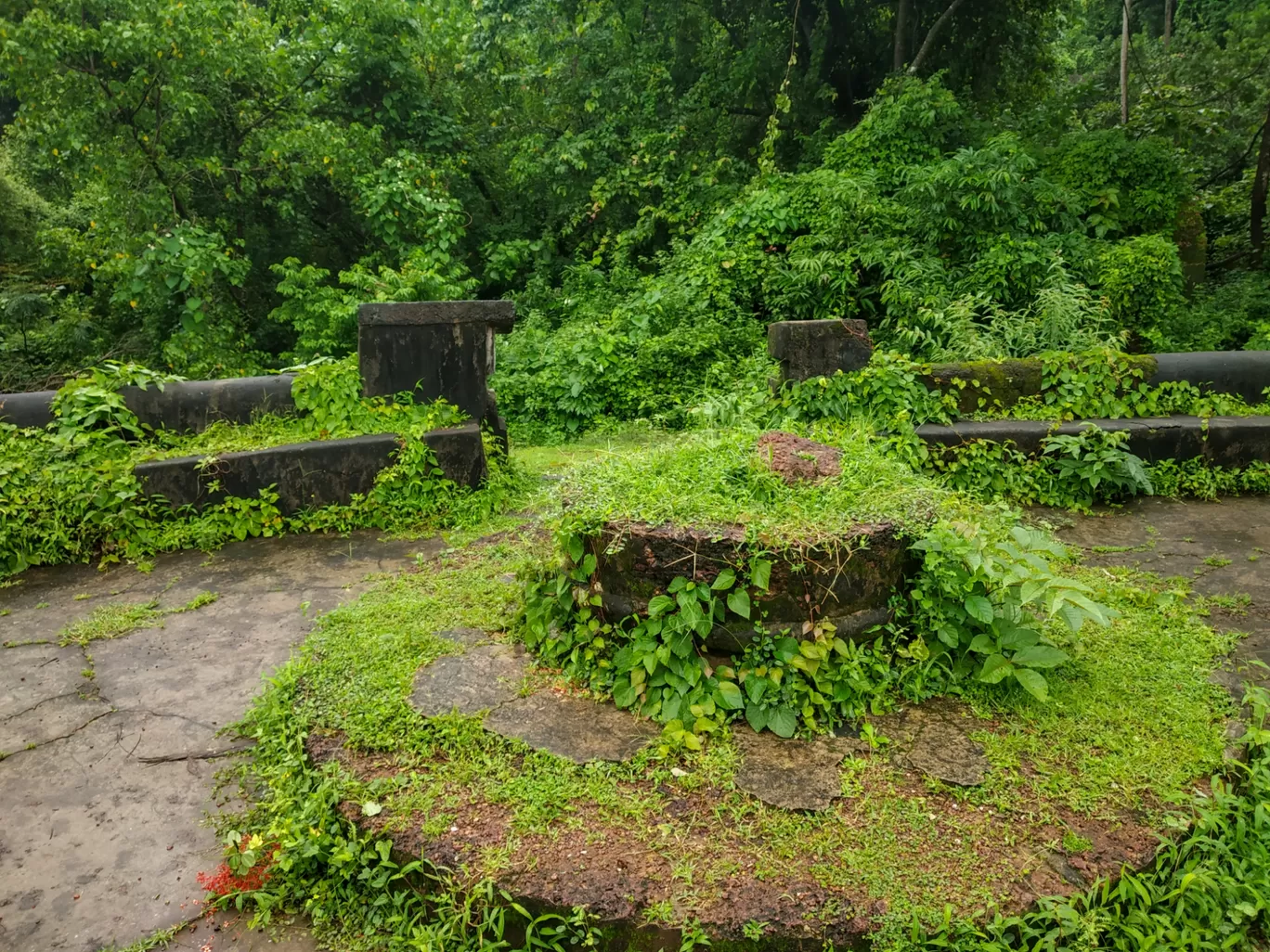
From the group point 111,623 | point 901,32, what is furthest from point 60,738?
point 901,32

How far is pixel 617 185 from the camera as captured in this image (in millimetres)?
10609

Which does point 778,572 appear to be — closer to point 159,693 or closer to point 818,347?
point 159,693

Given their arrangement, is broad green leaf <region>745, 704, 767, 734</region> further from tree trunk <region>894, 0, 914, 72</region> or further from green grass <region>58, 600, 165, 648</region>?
tree trunk <region>894, 0, 914, 72</region>

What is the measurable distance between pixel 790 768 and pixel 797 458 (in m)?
1.22

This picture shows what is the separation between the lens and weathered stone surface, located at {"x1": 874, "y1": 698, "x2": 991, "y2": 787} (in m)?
2.42

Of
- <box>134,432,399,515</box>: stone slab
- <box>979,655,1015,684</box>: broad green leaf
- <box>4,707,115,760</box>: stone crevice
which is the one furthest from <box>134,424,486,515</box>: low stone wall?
<box>979,655,1015,684</box>: broad green leaf

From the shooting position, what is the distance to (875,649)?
9.20 ft

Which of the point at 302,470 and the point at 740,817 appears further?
the point at 302,470

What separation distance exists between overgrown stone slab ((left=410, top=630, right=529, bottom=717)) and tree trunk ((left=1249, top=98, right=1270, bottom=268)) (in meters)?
10.0

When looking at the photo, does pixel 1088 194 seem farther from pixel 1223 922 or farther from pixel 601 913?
pixel 601 913

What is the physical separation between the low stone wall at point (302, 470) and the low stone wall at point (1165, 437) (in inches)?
110

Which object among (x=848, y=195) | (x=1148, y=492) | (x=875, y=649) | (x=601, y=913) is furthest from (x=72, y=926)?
(x=848, y=195)

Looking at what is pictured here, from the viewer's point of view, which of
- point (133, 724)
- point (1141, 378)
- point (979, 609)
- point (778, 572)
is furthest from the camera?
point (1141, 378)

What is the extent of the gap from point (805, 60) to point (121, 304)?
917cm
